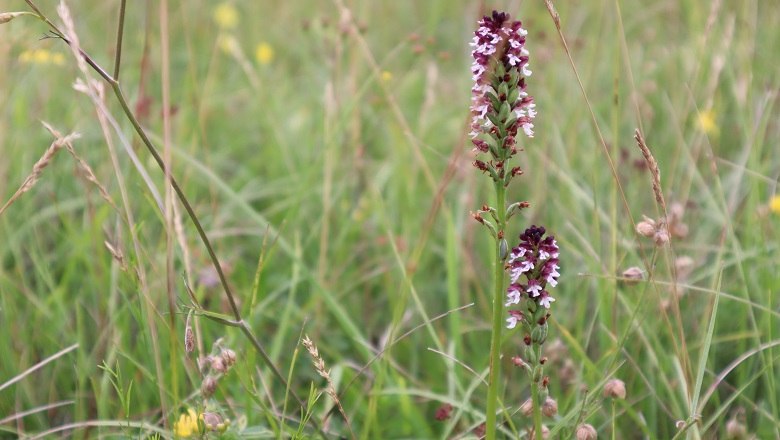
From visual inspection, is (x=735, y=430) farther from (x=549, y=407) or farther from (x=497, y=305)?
(x=497, y=305)

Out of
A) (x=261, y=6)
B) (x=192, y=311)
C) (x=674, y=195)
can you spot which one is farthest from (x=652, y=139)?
(x=261, y=6)

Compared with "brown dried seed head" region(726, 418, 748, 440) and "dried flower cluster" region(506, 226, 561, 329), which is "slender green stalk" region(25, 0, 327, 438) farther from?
"brown dried seed head" region(726, 418, 748, 440)

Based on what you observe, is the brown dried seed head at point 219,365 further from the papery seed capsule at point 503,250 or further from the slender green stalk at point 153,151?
the papery seed capsule at point 503,250

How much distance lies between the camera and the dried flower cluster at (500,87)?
1151 mm

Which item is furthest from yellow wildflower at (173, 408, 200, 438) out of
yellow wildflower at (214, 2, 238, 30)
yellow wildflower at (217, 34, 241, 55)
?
yellow wildflower at (214, 2, 238, 30)

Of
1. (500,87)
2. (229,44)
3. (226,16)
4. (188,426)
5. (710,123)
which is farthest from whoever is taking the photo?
(226,16)

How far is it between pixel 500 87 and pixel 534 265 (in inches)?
11.1

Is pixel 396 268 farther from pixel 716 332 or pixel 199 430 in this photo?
pixel 199 430

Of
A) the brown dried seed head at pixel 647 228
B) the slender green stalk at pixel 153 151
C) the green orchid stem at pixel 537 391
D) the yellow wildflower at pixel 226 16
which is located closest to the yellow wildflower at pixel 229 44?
the yellow wildflower at pixel 226 16

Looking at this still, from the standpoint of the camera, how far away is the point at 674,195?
2.77 meters

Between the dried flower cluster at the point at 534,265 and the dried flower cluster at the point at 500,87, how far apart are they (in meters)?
0.11

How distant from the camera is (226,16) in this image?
4.33m

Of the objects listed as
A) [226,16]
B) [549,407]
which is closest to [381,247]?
[549,407]

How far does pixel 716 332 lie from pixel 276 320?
4.15 ft
